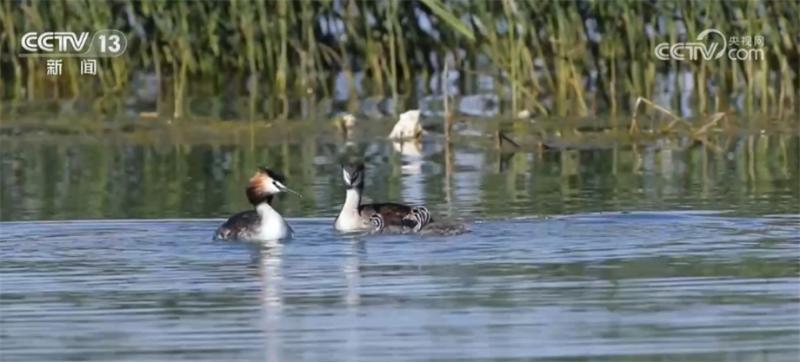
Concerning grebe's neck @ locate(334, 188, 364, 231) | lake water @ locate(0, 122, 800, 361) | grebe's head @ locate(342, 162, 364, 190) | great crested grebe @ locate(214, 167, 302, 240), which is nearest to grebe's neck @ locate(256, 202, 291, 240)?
great crested grebe @ locate(214, 167, 302, 240)

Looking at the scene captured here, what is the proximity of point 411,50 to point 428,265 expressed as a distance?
13374 mm

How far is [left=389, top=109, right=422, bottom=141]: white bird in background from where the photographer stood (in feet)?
71.1

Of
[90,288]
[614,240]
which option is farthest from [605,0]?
[90,288]

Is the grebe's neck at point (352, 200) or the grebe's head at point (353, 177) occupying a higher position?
the grebe's head at point (353, 177)

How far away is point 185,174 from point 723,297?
9011mm

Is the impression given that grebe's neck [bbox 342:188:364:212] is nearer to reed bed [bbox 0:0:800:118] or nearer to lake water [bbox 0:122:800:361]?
lake water [bbox 0:122:800:361]

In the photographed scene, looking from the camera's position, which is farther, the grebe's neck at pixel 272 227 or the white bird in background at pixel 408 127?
the white bird in background at pixel 408 127

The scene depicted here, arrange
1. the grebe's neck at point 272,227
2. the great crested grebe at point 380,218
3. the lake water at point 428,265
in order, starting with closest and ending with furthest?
the lake water at point 428,265 → the grebe's neck at point 272,227 → the great crested grebe at point 380,218

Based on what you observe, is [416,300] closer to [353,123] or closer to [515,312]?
[515,312]

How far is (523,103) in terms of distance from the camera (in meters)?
23.3

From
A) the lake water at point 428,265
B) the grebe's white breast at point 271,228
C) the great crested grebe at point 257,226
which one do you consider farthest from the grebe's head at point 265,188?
the grebe's white breast at point 271,228

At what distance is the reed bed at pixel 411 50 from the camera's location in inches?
890

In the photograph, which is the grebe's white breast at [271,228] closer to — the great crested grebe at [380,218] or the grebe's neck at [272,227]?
the grebe's neck at [272,227]

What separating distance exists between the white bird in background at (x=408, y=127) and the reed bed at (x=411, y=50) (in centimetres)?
93
